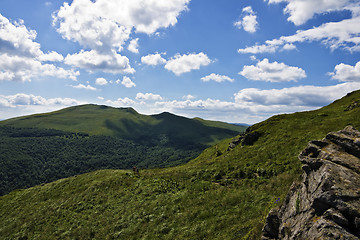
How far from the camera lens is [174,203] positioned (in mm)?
25062

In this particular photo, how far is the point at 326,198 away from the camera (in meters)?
9.03

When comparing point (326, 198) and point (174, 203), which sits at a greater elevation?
point (326, 198)

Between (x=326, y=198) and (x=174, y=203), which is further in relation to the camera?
(x=174, y=203)

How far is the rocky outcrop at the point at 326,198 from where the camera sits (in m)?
8.15

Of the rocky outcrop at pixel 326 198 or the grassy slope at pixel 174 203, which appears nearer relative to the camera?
the rocky outcrop at pixel 326 198

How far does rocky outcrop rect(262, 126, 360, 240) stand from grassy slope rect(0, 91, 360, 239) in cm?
291

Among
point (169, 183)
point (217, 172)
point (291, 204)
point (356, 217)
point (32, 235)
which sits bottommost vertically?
point (32, 235)

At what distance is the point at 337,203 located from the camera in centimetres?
864

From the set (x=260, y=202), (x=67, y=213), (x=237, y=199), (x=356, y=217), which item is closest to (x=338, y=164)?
(x=356, y=217)

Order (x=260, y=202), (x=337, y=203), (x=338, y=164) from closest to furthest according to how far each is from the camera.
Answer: (x=337, y=203), (x=338, y=164), (x=260, y=202)

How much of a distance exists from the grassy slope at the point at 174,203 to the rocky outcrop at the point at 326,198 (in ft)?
9.54

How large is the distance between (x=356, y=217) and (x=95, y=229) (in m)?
27.9

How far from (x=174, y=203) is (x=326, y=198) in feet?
63.0

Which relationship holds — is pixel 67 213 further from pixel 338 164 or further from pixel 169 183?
pixel 338 164
